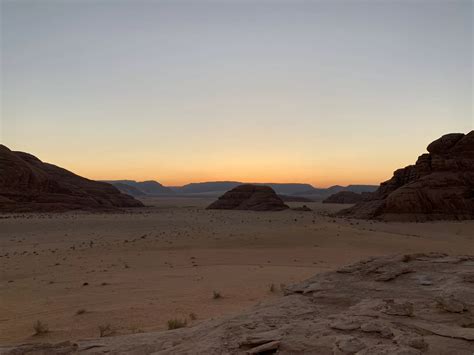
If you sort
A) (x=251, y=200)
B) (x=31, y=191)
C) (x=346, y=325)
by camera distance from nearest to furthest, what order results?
(x=346, y=325), (x=31, y=191), (x=251, y=200)

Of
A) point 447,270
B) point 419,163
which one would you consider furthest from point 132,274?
point 419,163

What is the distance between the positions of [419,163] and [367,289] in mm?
35936

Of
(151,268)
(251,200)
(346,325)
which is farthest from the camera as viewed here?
(251,200)

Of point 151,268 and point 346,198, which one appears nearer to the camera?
point 151,268

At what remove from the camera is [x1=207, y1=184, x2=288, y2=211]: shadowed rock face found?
5871 cm

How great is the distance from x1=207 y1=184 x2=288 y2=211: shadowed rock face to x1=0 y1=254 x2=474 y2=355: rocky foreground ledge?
50241mm

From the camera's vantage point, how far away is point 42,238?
2348cm

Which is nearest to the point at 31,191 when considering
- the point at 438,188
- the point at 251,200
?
the point at 251,200

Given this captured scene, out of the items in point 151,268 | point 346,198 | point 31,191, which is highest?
point 31,191

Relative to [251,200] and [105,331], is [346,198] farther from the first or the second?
[105,331]

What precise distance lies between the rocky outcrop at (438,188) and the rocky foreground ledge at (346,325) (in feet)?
95.3

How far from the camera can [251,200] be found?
62688mm

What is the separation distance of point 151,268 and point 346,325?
10.7 meters

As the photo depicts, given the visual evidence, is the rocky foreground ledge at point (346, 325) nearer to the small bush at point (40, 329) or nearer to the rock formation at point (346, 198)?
the small bush at point (40, 329)
